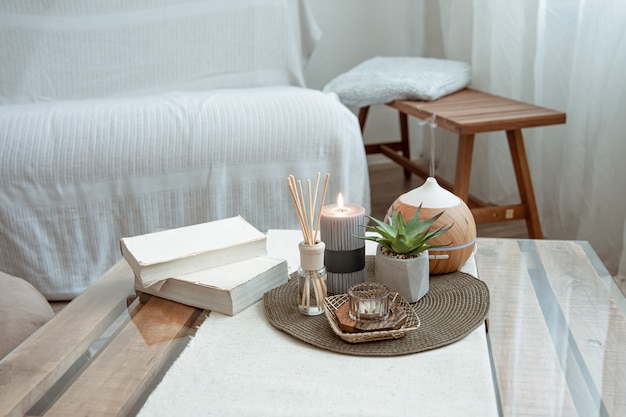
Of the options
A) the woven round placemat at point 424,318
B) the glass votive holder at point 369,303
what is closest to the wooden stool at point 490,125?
the woven round placemat at point 424,318

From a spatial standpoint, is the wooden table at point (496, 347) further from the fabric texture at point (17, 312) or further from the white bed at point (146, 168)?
the white bed at point (146, 168)

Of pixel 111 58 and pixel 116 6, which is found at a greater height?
pixel 116 6

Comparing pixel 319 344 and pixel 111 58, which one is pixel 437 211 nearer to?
pixel 319 344

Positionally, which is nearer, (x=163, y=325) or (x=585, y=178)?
(x=163, y=325)

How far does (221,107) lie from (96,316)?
3.17 feet

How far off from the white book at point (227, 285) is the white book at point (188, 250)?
0.01m

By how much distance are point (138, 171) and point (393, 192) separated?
44.9 inches

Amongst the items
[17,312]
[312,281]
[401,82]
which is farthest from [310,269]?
[401,82]

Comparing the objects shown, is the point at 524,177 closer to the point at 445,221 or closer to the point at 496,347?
the point at 445,221

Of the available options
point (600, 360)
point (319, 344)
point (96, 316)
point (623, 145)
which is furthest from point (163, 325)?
point (623, 145)

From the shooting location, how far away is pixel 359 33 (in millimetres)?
2881

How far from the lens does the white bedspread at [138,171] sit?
1665mm

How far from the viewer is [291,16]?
233 cm

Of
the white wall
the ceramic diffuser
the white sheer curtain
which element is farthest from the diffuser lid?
the white wall
